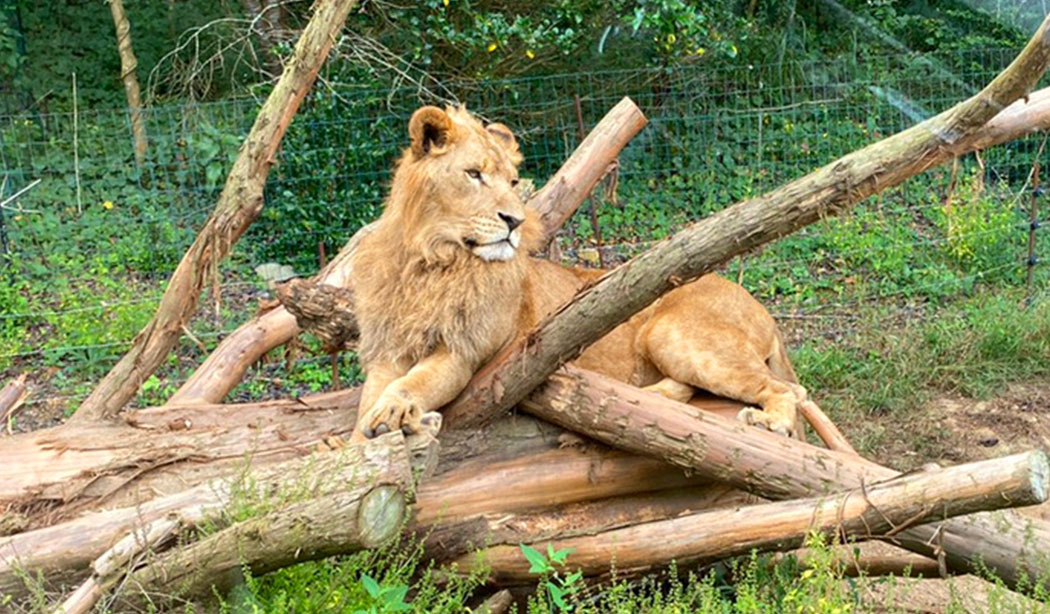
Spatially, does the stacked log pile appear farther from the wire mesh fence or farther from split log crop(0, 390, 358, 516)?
the wire mesh fence

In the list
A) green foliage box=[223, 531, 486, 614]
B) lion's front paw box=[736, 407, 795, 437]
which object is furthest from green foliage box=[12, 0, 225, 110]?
green foliage box=[223, 531, 486, 614]

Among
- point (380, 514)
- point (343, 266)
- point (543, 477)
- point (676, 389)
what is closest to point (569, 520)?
point (543, 477)

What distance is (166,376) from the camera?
895cm

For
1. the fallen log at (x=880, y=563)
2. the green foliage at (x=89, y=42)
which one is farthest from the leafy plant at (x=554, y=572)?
the green foliage at (x=89, y=42)

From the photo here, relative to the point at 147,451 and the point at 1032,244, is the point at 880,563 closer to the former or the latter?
the point at 147,451

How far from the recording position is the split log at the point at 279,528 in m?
3.87

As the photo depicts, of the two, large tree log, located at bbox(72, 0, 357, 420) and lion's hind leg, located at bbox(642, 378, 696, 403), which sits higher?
large tree log, located at bbox(72, 0, 357, 420)

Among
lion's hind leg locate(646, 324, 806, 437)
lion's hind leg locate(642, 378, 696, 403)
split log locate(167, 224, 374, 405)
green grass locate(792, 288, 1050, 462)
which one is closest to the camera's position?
lion's hind leg locate(646, 324, 806, 437)

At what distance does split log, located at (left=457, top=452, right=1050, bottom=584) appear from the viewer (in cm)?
412

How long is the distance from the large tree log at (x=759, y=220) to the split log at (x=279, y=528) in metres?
0.79

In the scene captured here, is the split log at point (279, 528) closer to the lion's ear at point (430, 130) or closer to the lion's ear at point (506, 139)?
the lion's ear at point (430, 130)

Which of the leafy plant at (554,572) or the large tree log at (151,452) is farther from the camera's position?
the large tree log at (151,452)

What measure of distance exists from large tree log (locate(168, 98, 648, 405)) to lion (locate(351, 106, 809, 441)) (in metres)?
1.13

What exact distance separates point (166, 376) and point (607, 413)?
5207 millimetres
